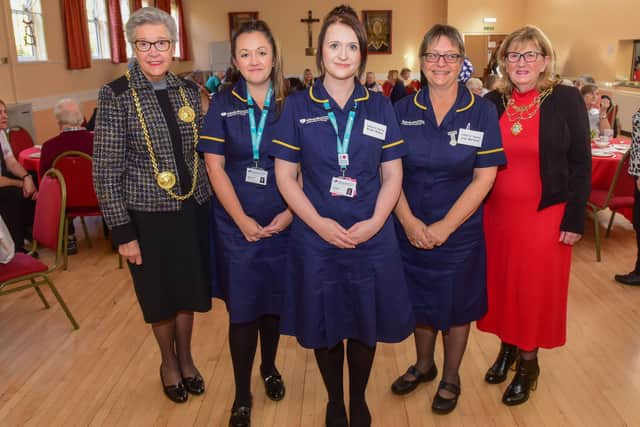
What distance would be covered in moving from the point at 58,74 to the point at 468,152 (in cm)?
892

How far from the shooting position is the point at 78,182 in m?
4.31

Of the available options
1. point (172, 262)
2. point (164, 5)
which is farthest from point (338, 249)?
point (164, 5)

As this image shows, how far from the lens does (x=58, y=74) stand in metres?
9.17

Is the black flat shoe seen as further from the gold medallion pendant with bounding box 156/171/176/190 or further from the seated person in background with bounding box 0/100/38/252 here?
the seated person in background with bounding box 0/100/38/252

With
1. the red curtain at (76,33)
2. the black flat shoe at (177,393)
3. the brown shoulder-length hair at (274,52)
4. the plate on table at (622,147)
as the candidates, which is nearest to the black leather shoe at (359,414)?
the black flat shoe at (177,393)

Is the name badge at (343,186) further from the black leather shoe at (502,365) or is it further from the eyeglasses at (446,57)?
the black leather shoe at (502,365)

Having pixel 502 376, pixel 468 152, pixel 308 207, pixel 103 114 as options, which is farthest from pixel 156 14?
pixel 502 376

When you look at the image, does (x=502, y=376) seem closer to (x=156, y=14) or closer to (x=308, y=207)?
(x=308, y=207)

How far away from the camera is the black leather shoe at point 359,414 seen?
→ 2160 millimetres

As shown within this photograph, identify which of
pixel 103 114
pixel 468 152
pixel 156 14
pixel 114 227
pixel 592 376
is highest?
pixel 156 14

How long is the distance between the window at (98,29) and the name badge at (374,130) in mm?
10286

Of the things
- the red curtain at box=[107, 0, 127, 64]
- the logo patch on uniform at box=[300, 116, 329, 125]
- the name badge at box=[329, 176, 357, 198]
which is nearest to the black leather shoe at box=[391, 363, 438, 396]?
the name badge at box=[329, 176, 357, 198]

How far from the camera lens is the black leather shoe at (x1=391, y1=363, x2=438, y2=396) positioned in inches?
100

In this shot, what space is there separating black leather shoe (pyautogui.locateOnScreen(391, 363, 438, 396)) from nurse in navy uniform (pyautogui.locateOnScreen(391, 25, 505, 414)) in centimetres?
41
